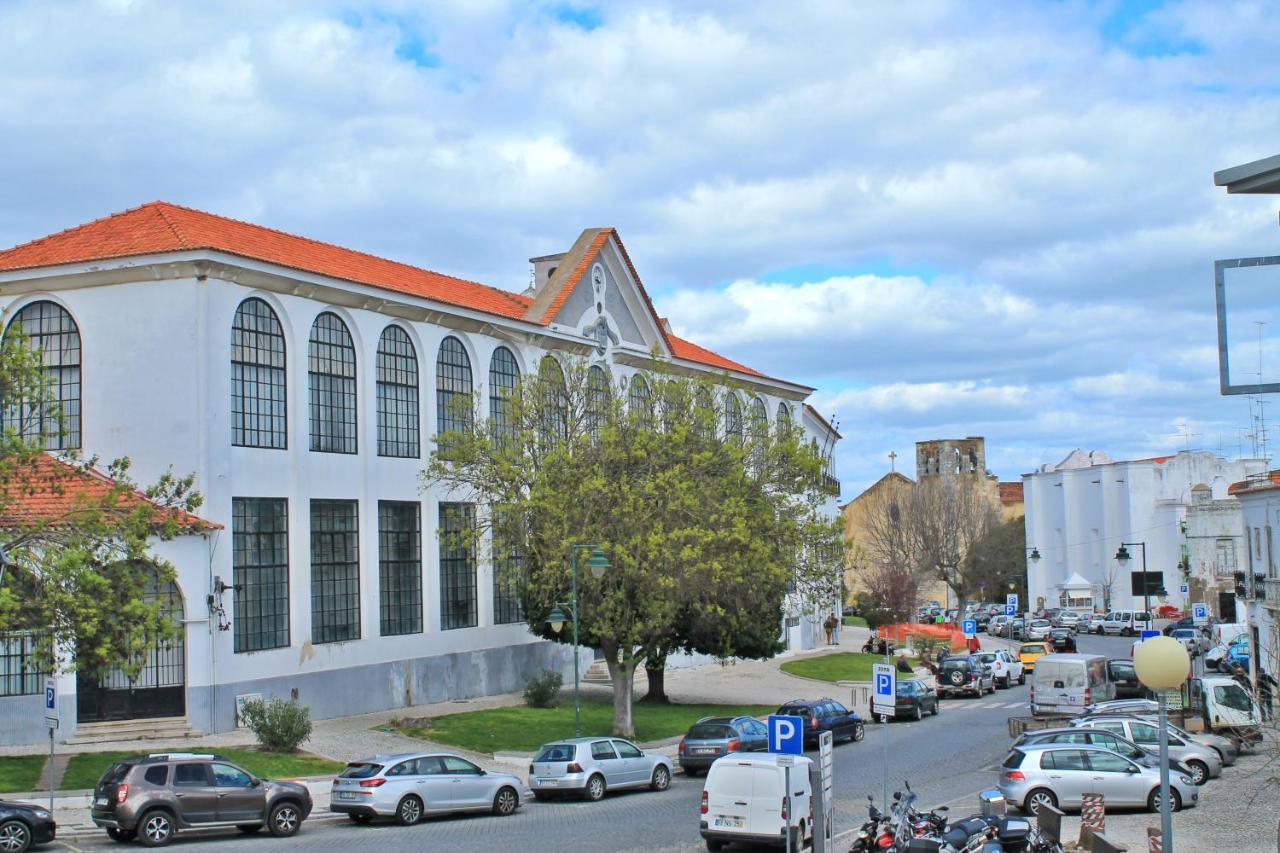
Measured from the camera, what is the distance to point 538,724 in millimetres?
36500

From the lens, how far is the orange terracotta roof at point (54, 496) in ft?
77.5

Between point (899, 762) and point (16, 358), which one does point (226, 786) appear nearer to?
point (16, 358)

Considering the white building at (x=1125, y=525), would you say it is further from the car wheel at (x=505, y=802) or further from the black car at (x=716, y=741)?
the car wheel at (x=505, y=802)

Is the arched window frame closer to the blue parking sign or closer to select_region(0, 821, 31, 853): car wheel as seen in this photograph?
select_region(0, 821, 31, 853): car wheel

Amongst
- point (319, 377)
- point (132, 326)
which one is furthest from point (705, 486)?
point (132, 326)

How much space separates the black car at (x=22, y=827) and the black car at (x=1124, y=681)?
32.8 meters

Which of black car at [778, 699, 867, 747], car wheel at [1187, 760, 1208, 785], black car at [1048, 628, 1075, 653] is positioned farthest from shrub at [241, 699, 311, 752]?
black car at [1048, 628, 1075, 653]

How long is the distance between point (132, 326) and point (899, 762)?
22.0 meters

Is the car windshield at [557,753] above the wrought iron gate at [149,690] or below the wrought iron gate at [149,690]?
below

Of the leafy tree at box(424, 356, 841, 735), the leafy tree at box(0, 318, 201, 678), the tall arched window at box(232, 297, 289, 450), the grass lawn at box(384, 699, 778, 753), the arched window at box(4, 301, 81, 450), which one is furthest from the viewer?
the tall arched window at box(232, 297, 289, 450)

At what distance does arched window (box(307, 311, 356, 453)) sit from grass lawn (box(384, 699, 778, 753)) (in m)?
8.40

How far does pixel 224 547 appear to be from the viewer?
108 feet

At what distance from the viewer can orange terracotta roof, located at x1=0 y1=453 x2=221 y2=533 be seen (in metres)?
23.6

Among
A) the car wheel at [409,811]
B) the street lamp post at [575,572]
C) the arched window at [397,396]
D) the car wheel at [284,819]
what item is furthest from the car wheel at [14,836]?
the arched window at [397,396]
